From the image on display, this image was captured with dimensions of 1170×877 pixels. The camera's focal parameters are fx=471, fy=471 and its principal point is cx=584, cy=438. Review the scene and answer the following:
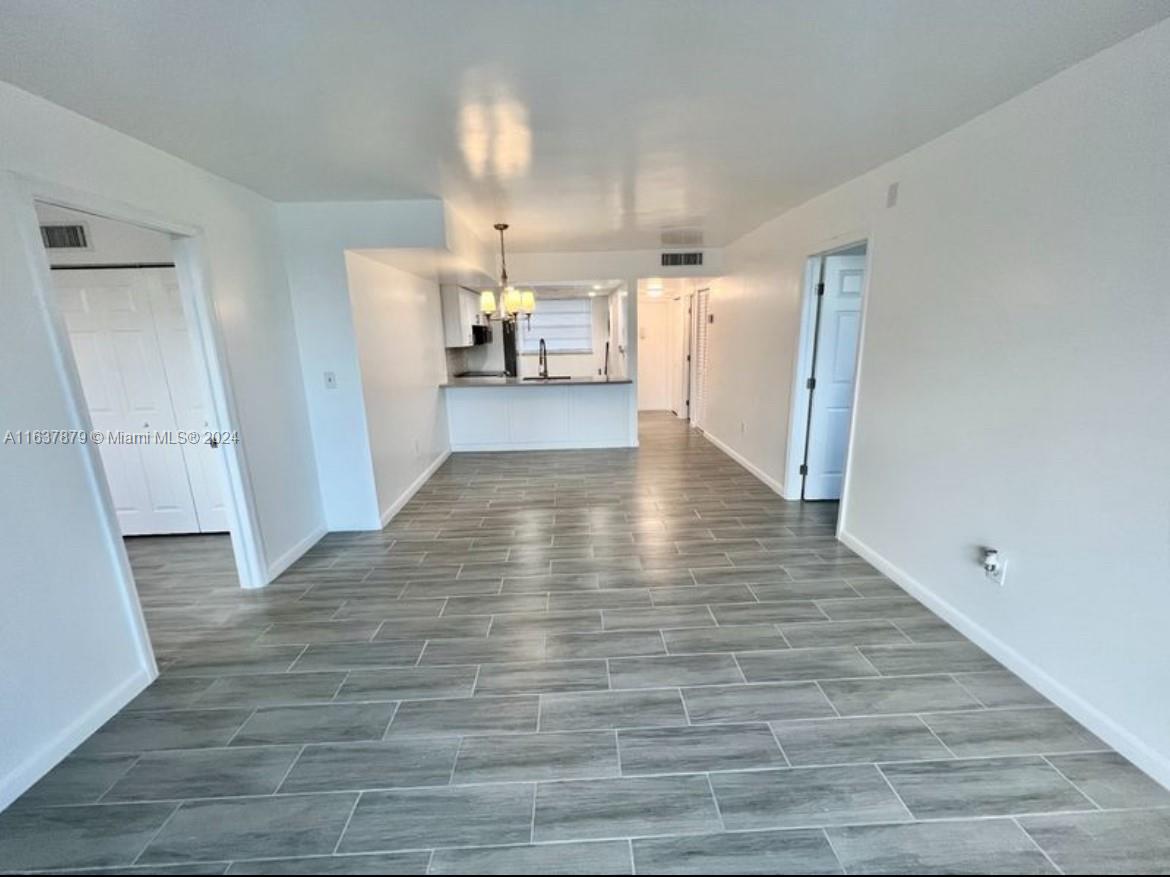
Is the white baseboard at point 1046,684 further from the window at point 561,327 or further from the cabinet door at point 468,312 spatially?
the window at point 561,327

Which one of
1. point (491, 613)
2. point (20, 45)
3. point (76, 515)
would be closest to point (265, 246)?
point (20, 45)

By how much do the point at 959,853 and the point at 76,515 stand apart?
10.8 feet

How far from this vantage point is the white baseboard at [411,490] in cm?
408

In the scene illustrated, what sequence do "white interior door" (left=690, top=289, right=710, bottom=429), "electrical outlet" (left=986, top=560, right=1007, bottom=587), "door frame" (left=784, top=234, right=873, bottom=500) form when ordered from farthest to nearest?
1. "white interior door" (left=690, top=289, right=710, bottom=429)
2. "door frame" (left=784, top=234, right=873, bottom=500)
3. "electrical outlet" (left=986, top=560, right=1007, bottom=587)

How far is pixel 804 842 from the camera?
4.67 feet

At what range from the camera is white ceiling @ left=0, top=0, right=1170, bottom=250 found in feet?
4.53

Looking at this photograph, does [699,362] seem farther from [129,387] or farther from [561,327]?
[129,387]

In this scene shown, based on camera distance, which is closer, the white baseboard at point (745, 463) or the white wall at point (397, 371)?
the white wall at point (397, 371)

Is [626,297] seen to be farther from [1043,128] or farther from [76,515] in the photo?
[76,515]

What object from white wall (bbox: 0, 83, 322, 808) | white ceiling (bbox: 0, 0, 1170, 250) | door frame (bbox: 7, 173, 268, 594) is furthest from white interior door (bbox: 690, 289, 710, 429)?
white wall (bbox: 0, 83, 322, 808)

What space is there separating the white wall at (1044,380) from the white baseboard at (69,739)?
12.7ft

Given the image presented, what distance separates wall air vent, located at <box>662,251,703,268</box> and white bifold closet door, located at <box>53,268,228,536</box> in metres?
4.72

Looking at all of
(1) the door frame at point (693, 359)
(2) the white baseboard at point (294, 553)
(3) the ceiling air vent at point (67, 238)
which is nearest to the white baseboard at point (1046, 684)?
(2) the white baseboard at point (294, 553)

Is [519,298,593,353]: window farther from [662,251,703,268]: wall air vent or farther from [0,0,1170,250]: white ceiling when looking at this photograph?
[0,0,1170,250]: white ceiling
